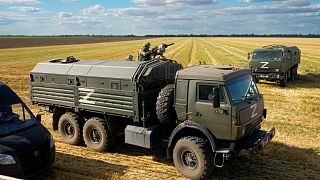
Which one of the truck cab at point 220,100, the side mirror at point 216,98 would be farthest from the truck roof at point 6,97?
the side mirror at point 216,98

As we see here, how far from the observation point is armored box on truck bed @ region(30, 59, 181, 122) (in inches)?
353

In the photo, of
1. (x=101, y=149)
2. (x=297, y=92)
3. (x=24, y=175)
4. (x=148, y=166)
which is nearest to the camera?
(x=24, y=175)

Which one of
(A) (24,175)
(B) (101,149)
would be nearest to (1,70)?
(B) (101,149)

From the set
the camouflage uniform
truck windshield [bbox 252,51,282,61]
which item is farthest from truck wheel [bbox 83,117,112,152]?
truck windshield [bbox 252,51,282,61]

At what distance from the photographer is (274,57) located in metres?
20.8

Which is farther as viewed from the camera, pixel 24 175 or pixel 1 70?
pixel 1 70

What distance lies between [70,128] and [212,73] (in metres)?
5.11

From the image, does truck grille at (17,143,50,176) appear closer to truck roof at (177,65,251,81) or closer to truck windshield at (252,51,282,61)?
truck roof at (177,65,251,81)

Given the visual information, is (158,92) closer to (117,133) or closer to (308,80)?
(117,133)

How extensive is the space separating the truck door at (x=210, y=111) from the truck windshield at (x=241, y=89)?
8.6 inches

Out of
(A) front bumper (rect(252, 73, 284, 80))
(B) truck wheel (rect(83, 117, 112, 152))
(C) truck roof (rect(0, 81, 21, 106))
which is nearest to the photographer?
(C) truck roof (rect(0, 81, 21, 106))

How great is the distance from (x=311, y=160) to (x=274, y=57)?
12.5m

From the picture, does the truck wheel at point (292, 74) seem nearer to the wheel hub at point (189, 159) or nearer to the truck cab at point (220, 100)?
the truck cab at point (220, 100)

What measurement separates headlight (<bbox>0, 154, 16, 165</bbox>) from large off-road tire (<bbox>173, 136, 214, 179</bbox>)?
356 centimetres
